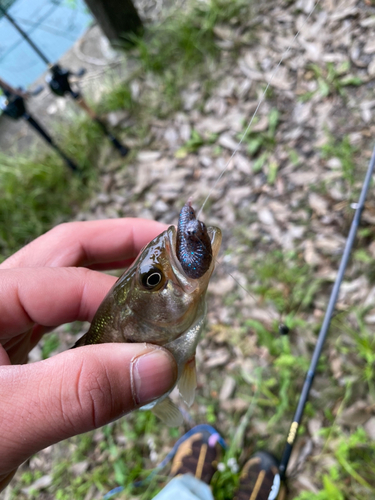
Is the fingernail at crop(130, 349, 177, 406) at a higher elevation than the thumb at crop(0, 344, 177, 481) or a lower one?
lower

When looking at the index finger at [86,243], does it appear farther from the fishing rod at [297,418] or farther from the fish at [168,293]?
the fishing rod at [297,418]

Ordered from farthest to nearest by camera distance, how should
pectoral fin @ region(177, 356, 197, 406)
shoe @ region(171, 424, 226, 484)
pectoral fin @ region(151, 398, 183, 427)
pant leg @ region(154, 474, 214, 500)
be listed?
shoe @ region(171, 424, 226, 484), pant leg @ region(154, 474, 214, 500), pectoral fin @ region(151, 398, 183, 427), pectoral fin @ region(177, 356, 197, 406)

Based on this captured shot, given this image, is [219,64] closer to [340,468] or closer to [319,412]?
[319,412]

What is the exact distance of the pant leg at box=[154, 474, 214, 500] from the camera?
2.32m

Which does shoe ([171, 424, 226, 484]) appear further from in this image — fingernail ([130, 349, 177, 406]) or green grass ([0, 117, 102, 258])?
green grass ([0, 117, 102, 258])

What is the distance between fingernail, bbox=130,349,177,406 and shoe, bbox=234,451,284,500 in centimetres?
147

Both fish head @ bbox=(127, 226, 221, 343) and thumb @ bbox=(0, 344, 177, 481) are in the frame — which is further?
fish head @ bbox=(127, 226, 221, 343)

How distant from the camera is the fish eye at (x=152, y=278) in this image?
4.17ft

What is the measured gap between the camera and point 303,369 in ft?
8.09

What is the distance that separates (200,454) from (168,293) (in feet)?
6.19

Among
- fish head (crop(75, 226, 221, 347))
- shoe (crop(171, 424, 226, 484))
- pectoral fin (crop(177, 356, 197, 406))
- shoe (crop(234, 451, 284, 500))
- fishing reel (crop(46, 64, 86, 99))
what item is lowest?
shoe (crop(234, 451, 284, 500))

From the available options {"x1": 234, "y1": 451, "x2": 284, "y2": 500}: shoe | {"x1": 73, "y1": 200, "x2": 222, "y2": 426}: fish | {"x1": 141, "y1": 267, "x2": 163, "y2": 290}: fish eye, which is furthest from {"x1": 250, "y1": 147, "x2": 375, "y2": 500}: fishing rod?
{"x1": 141, "y1": 267, "x2": 163, "y2": 290}: fish eye

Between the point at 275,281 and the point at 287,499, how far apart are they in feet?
4.72

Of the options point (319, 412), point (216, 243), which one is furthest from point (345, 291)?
point (216, 243)
